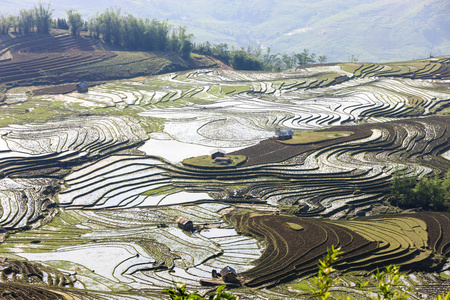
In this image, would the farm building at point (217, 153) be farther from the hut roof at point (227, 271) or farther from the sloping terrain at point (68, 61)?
the sloping terrain at point (68, 61)

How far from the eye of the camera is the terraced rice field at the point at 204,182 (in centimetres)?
3092

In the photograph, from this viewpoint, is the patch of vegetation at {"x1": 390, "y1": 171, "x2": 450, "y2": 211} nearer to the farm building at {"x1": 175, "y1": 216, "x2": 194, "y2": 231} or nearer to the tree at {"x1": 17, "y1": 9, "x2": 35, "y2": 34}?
the farm building at {"x1": 175, "y1": 216, "x2": 194, "y2": 231}

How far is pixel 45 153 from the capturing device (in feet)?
169

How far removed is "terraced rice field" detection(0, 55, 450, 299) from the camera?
30.9m

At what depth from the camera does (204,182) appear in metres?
46.3

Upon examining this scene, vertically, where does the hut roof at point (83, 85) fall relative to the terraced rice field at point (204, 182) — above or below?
above

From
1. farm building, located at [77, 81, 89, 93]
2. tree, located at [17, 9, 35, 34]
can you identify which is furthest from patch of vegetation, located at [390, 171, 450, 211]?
tree, located at [17, 9, 35, 34]

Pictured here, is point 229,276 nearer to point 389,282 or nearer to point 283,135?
point 389,282

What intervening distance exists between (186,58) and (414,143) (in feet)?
211

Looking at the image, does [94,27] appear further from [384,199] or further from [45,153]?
[384,199]

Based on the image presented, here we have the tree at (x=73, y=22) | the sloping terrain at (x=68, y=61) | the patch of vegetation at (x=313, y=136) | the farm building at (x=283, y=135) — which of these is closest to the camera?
the patch of vegetation at (x=313, y=136)

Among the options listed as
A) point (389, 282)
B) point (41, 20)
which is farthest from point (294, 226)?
point (41, 20)

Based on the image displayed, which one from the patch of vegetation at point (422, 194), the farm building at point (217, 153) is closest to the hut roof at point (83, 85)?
the farm building at point (217, 153)

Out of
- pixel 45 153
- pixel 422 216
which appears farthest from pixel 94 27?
pixel 422 216
